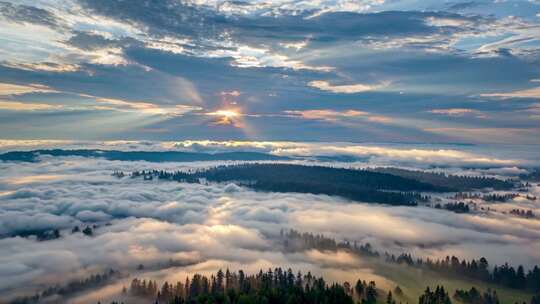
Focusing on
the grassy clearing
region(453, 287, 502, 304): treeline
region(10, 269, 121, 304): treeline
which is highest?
region(453, 287, 502, 304): treeline

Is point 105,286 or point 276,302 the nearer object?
point 276,302

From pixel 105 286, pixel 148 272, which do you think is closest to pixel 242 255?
pixel 148 272

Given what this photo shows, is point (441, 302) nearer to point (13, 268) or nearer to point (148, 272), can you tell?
point (148, 272)

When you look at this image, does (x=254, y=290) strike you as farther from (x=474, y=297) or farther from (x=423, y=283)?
(x=474, y=297)

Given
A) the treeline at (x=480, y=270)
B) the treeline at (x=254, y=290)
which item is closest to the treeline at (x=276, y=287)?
the treeline at (x=254, y=290)

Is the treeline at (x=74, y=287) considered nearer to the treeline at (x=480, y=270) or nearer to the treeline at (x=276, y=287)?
the treeline at (x=276, y=287)

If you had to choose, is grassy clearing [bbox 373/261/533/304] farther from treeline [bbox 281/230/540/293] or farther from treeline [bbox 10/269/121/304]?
treeline [bbox 10/269/121/304]

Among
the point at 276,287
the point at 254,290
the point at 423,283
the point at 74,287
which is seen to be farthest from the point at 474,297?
the point at 74,287

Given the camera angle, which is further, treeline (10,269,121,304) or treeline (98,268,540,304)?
treeline (10,269,121,304)

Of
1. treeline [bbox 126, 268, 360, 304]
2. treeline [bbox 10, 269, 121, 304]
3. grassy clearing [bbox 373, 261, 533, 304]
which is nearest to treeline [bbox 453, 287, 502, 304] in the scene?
grassy clearing [bbox 373, 261, 533, 304]
